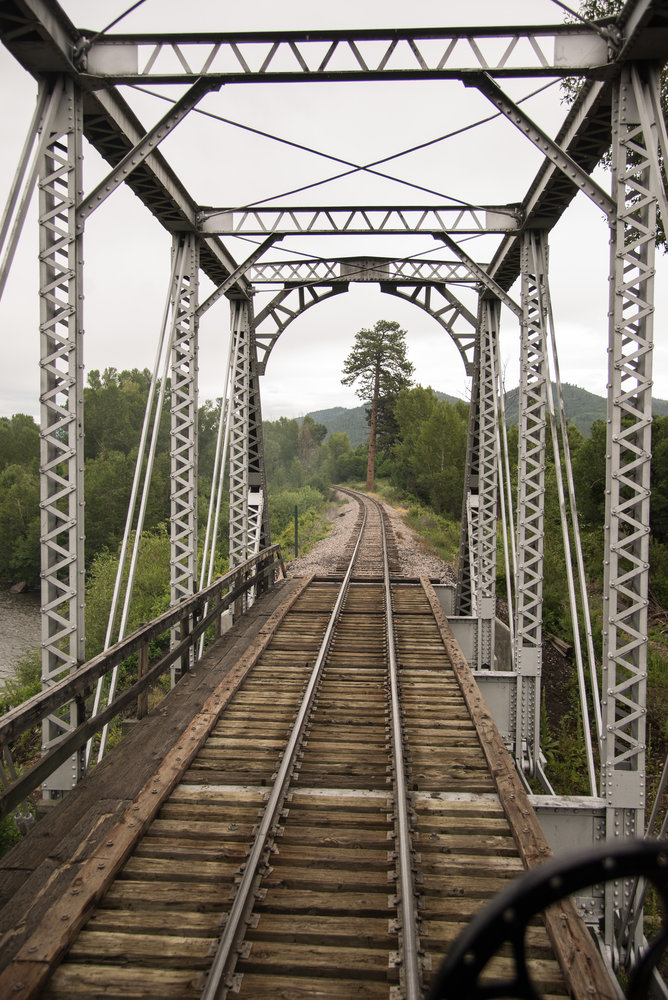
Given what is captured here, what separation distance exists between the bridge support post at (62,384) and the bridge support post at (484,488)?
27.1 feet

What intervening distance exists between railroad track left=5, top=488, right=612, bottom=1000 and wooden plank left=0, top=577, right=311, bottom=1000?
90 mm

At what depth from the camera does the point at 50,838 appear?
14.9 feet

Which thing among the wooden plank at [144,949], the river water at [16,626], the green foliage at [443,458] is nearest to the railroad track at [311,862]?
the wooden plank at [144,949]

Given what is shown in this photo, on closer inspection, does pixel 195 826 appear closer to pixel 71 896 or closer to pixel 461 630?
pixel 71 896

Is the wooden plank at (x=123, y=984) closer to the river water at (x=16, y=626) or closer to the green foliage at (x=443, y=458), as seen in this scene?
the river water at (x=16, y=626)

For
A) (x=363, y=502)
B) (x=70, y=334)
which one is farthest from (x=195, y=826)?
(x=363, y=502)

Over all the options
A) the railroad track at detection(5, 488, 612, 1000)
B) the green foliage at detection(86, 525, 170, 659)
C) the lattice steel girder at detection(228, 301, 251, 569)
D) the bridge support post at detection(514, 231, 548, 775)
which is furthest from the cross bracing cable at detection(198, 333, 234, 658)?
the green foliage at detection(86, 525, 170, 659)

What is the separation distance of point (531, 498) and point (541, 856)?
19.6ft

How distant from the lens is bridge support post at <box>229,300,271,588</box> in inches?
522

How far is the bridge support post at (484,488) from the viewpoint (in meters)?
12.8

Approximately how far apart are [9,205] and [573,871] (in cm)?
645

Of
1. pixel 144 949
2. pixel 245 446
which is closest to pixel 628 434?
pixel 144 949

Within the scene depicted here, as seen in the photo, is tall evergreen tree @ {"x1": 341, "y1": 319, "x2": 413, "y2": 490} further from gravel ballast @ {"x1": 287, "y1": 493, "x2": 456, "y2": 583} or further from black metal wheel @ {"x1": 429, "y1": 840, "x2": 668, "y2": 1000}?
black metal wheel @ {"x1": 429, "y1": 840, "x2": 668, "y2": 1000}

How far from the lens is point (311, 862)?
4359mm
